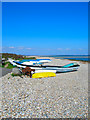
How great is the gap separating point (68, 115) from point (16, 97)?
177 centimetres

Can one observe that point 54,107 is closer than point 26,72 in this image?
Yes

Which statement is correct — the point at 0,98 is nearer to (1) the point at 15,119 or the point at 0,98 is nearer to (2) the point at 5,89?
(2) the point at 5,89

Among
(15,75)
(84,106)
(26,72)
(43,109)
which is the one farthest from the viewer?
(26,72)

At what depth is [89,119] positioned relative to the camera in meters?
2.97

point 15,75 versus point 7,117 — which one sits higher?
point 15,75

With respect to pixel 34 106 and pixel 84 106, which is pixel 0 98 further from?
pixel 84 106

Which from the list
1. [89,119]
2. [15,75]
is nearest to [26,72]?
[15,75]

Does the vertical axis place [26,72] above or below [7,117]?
above

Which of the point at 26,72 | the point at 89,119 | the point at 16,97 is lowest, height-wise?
the point at 89,119

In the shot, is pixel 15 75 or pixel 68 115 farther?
pixel 15 75

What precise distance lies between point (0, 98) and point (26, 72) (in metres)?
3.49

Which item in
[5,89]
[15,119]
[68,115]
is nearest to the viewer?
[15,119]

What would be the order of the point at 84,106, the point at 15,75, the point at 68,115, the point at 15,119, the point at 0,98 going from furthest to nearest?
1. the point at 15,75
2. the point at 0,98
3. the point at 84,106
4. the point at 68,115
5. the point at 15,119

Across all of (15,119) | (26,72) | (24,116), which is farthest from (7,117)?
(26,72)
